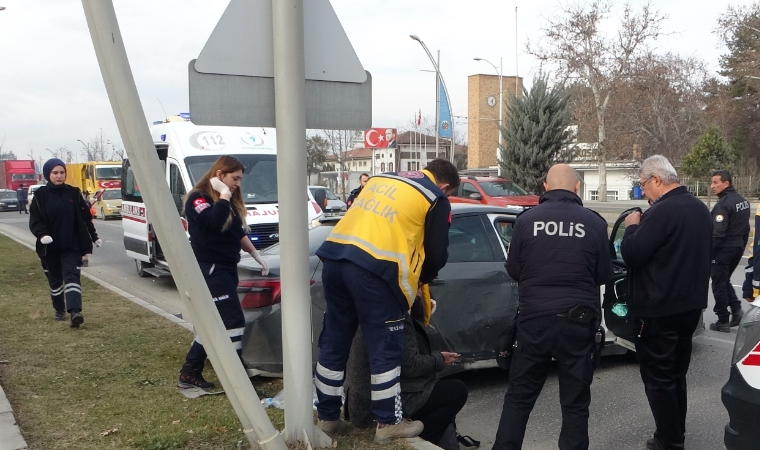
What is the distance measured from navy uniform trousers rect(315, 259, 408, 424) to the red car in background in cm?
1506

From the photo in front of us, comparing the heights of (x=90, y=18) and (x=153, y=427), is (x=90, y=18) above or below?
above

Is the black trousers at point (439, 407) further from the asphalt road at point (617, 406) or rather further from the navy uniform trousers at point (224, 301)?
the navy uniform trousers at point (224, 301)

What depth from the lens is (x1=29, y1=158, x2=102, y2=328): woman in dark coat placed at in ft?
25.0

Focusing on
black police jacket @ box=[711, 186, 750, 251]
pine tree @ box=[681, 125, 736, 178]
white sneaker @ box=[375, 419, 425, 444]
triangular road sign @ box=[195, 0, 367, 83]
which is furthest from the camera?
pine tree @ box=[681, 125, 736, 178]

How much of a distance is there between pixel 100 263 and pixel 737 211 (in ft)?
45.2

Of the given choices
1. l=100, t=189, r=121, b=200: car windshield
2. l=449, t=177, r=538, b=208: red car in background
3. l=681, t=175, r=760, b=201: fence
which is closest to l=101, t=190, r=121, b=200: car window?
l=100, t=189, r=121, b=200: car windshield

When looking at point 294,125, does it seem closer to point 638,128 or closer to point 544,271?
point 544,271

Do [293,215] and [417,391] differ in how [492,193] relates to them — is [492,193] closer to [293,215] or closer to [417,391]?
[417,391]

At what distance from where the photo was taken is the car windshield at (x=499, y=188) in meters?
19.9

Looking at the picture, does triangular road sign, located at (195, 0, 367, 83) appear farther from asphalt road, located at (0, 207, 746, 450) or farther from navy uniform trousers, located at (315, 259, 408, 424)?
asphalt road, located at (0, 207, 746, 450)

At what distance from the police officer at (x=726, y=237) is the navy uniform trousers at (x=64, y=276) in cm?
720

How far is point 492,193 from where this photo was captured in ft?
65.2

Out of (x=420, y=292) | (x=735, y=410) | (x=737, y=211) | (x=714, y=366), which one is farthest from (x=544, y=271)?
(x=737, y=211)

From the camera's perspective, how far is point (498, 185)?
67.1 ft
